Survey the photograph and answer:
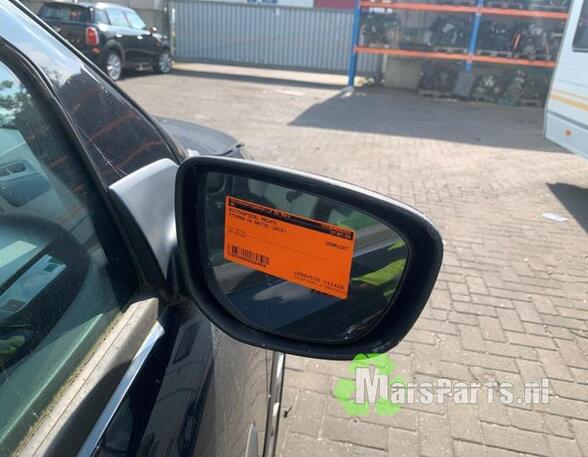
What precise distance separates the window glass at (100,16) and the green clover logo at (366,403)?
41.9 ft

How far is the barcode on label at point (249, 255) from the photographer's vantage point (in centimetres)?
102

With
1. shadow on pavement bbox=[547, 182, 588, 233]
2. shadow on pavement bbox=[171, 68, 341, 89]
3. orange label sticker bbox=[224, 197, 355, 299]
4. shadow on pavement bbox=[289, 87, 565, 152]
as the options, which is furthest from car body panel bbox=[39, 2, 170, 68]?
orange label sticker bbox=[224, 197, 355, 299]

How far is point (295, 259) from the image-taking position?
973 millimetres

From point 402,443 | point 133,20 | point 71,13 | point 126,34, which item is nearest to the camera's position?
point 402,443

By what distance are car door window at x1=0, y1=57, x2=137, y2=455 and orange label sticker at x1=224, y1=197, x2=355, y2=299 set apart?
29 centimetres

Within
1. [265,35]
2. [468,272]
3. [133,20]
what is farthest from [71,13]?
[468,272]

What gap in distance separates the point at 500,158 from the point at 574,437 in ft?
21.5

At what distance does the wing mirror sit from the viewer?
945mm

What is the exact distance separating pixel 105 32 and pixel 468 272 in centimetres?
1212

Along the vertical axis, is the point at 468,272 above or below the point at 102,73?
below

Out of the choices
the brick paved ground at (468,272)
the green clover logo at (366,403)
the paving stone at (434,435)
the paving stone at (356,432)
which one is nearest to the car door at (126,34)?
the brick paved ground at (468,272)

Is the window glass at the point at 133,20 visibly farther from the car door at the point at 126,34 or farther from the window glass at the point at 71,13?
the window glass at the point at 71,13

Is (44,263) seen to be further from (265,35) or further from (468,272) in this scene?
(265,35)

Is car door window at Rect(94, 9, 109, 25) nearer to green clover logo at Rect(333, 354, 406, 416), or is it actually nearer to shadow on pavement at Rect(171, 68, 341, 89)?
shadow on pavement at Rect(171, 68, 341, 89)
